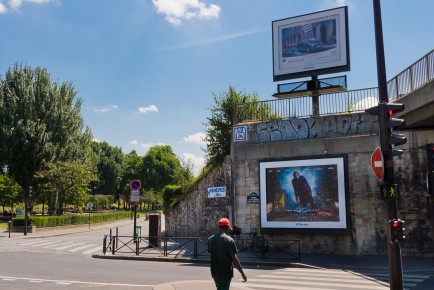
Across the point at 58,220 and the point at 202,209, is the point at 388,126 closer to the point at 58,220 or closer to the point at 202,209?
the point at 202,209

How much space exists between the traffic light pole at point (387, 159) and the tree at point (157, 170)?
8077 centimetres

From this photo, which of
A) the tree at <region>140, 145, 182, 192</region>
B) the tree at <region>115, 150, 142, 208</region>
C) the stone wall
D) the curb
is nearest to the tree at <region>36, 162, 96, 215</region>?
the stone wall

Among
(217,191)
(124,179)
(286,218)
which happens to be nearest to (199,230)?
(217,191)

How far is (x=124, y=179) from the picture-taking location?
92812 millimetres

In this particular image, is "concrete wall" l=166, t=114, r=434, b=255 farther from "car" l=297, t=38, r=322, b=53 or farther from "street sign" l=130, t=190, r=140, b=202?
"street sign" l=130, t=190, r=140, b=202

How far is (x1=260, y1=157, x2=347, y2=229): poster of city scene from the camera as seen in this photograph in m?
18.4

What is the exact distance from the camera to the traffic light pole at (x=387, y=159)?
8.72 meters

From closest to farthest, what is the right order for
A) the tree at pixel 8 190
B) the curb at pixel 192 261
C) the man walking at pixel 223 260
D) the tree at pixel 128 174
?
the man walking at pixel 223 260
the curb at pixel 192 261
the tree at pixel 8 190
the tree at pixel 128 174

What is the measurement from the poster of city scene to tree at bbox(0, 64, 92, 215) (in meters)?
25.5

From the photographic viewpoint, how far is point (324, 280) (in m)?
12.0

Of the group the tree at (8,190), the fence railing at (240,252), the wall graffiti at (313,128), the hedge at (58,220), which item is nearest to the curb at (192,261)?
the fence railing at (240,252)

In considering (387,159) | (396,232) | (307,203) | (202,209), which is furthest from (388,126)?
(202,209)

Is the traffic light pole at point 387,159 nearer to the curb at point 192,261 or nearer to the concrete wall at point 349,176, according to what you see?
the curb at point 192,261

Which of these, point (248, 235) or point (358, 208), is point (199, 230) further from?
point (358, 208)
